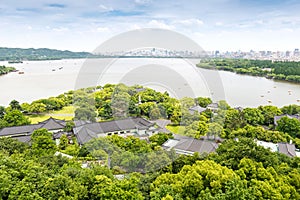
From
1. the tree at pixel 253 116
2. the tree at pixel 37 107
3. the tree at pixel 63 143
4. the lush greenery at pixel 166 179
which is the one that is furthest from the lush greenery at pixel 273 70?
the lush greenery at pixel 166 179

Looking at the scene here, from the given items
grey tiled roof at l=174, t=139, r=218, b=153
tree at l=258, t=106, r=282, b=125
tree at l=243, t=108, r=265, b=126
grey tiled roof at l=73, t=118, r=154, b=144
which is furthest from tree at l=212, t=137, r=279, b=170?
tree at l=258, t=106, r=282, b=125

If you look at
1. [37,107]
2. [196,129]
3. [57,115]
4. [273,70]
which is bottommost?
[57,115]

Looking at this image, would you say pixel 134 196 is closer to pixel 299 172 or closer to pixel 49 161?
pixel 49 161

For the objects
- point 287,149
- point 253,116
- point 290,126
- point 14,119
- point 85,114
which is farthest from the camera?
point 253,116

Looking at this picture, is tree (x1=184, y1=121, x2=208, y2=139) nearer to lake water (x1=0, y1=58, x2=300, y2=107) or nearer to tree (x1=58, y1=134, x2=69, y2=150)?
lake water (x1=0, y1=58, x2=300, y2=107)

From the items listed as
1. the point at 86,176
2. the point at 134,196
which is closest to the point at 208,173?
the point at 134,196

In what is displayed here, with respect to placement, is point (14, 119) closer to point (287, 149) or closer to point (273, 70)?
point (287, 149)

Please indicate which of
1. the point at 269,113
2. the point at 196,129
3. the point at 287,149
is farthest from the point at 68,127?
the point at 269,113

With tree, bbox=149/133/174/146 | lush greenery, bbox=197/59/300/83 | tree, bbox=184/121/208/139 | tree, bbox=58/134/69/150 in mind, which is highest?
lush greenery, bbox=197/59/300/83
